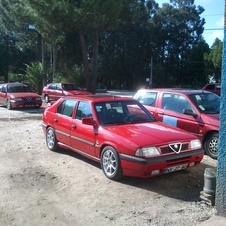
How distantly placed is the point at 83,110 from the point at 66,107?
846 millimetres

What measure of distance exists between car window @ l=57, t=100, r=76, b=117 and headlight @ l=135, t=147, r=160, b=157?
2476 millimetres

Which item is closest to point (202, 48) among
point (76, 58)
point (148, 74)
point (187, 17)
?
point (187, 17)

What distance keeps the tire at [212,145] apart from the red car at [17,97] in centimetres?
1240

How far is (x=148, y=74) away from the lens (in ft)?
184

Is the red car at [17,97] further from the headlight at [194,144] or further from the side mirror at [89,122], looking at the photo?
the headlight at [194,144]

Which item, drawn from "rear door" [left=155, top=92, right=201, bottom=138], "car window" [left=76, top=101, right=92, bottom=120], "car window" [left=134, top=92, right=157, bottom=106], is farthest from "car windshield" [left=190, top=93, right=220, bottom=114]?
"car window" [left=76, top=101, right=92, bottom=120]

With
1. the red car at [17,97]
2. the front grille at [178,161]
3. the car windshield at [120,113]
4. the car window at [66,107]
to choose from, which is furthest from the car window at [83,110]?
the red car at [17,97]

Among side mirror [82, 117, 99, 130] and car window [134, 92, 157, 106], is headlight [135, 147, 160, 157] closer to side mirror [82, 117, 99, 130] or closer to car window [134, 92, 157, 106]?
side mirror [82, 117, 99, 130]

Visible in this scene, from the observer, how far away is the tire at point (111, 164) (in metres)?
5.37

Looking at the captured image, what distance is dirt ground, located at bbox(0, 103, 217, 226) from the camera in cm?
420

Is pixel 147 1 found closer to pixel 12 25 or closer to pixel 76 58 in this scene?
pixel 76 58

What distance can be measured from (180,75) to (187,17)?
1056 cm

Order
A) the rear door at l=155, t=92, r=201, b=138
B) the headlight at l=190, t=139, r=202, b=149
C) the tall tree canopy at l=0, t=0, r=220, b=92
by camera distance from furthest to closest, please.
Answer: the tall tree canopy at l=0, t=0, r=220, b=92 → the rear door at l=155, t=92, r=201, b=138 → the headlight at l=190, t=139, r=202, b=149

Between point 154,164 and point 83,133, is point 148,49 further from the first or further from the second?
point 154,164
